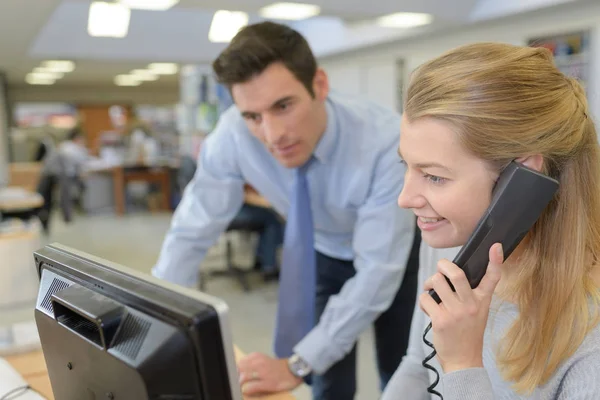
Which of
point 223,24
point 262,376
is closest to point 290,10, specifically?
point 223,24

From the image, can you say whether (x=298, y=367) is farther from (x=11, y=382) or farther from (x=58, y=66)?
(x=58, y=66)

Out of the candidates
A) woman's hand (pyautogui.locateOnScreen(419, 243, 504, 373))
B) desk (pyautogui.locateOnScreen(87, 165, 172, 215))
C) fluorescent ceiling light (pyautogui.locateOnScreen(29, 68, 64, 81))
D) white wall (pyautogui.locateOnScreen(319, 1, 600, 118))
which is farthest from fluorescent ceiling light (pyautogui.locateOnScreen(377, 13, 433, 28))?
fluorescent ceiling light (pyautogui.locateOnScreen(29, 68, 64, 81))

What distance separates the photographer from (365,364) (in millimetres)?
3193

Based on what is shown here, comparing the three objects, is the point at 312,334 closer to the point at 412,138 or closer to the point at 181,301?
the point at 412,138

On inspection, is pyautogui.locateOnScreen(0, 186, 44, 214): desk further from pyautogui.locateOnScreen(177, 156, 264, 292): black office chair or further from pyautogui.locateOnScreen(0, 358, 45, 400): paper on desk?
pyautogui.locateOnScreen(0, 358, 45, 400): paper on desk

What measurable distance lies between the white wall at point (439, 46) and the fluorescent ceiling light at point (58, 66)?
385 cm

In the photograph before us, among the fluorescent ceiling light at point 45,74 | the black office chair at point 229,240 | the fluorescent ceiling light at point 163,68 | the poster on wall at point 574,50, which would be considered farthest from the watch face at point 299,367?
the fluorescent ceiling light at point 45,74

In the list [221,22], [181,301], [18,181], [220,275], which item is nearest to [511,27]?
[220,275]

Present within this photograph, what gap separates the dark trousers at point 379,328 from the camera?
5.60 ft

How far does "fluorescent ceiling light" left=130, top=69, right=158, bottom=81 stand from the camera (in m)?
10.0

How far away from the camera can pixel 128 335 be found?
65 cm

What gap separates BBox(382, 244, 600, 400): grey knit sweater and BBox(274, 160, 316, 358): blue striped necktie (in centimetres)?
41

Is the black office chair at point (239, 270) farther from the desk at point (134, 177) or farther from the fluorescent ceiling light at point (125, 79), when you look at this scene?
the fluorescent ceiling light at point (125, 79)

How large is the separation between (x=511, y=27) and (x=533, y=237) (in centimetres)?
473
